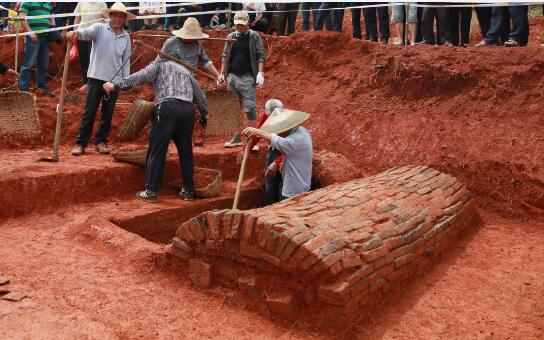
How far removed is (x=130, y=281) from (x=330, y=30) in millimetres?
8136

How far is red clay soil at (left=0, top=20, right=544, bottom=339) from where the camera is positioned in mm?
4711

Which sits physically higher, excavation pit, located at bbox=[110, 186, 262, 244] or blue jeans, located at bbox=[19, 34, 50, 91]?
blue jeans, located at bbox=[19, 34, 50, 91]

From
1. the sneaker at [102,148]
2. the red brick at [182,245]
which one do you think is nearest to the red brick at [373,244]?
the red brick at [182,245]

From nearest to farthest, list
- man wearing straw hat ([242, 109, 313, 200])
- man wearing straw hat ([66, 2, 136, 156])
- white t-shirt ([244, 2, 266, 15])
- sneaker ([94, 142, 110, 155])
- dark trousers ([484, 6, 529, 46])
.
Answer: man wearing straw hat ([242, 109, 313, 200]) < man wearing straw hat ([66, 2, 136, 156]) < sneaker ([94, 142, 110, 155]) < dark trousers ([484, 6, 529, 46]) < white t-shirt ([244, 2, 266, 15])

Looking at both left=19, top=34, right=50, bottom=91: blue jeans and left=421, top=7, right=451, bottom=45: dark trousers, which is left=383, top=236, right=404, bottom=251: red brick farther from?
left=19, top=34, right=50, bottom=91: blue jeans

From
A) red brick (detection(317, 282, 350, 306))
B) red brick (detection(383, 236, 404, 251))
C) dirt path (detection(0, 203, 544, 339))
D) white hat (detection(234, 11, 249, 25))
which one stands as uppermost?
white hat (detection(234, 11, 249, 25))

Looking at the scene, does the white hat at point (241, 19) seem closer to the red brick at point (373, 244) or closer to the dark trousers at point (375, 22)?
the dark trousers at point (375, 22)

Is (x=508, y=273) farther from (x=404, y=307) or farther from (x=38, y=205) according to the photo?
(x=38, y=205)

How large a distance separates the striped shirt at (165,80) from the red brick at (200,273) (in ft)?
8.25

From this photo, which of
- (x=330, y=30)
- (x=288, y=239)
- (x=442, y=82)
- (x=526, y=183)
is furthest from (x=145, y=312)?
(x=330, y=30)

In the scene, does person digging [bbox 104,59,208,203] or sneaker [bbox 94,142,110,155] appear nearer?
person digging [bbox 104,59,208,203]

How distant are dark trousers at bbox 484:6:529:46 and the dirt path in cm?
390

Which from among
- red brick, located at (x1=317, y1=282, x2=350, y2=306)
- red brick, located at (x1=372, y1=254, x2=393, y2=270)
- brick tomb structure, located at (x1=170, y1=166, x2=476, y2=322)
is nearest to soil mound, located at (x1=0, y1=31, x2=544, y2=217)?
brick tomb structure, located at (x1=170, y1=166, x2=476, y2=322)

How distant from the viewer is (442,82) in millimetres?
9195
